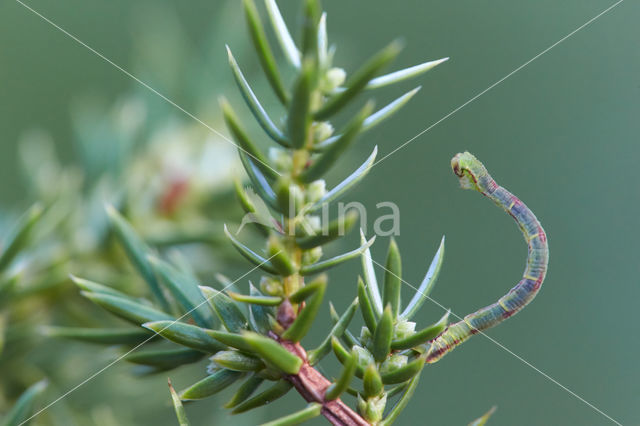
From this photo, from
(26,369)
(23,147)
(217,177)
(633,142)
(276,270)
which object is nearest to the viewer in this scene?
(276,270)

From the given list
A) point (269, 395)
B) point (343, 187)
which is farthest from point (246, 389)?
point (343, 187)

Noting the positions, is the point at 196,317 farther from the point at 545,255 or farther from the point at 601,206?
the point at 601,206

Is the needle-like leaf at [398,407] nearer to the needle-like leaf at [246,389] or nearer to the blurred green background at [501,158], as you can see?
the needle-like leaf at [246,389]

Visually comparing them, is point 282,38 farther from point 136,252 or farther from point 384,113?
point 136,252

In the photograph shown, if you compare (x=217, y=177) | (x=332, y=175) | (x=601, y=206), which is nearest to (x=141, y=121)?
(x=217, y=177)

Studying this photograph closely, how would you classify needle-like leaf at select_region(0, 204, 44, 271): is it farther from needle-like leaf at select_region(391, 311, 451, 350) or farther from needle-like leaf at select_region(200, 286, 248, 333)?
needle-like leaf at select_region(391, 311, 451, 350)

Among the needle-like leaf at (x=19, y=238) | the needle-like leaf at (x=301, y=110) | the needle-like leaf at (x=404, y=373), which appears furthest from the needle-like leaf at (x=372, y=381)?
the needle-like leaf at (x=19, y=238)

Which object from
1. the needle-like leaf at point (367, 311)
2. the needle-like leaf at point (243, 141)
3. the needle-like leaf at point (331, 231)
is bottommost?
the needle-like leaf at point (367, 311)

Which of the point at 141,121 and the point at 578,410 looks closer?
the point at 141,121
